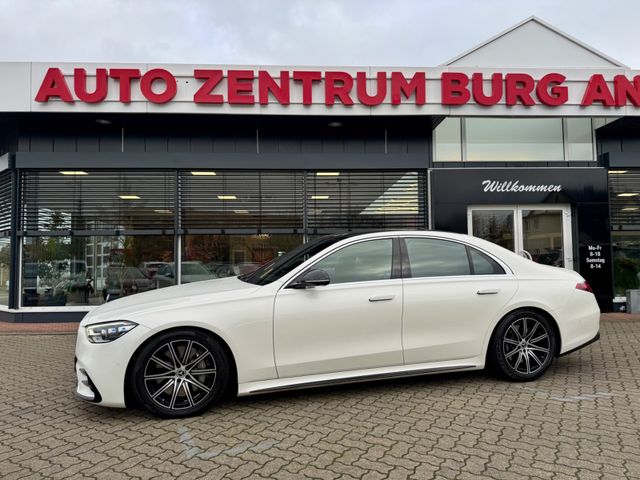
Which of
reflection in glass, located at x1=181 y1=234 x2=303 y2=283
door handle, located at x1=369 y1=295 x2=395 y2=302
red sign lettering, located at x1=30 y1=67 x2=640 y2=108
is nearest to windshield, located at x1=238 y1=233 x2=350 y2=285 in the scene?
door handle, located at x1=369 y1=295 x2=395 y2=302

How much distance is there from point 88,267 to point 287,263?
266 inches

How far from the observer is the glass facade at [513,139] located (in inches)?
406

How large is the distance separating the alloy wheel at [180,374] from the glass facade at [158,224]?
19.2 feet

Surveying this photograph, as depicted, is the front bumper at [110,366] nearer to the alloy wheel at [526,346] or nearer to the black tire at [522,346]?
the black tire at [522,346]

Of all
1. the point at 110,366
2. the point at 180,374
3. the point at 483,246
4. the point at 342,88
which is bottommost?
the point at 180,374

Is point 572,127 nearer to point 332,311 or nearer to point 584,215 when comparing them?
point 584,215

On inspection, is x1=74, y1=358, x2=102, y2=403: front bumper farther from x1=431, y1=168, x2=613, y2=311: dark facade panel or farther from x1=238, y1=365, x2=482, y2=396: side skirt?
x1=431, y1=168, x2=613, y2=311: dark facade panel

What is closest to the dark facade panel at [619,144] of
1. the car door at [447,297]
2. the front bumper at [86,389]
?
the car door at [447,297]

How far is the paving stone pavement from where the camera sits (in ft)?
9.68

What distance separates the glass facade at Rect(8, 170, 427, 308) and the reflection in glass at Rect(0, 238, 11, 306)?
0.08ft

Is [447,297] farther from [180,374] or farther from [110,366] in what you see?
[110,366]

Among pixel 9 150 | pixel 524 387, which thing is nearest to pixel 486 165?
pixel 524 387

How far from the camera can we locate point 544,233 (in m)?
10.1

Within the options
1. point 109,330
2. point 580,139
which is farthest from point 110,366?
point 580,139
